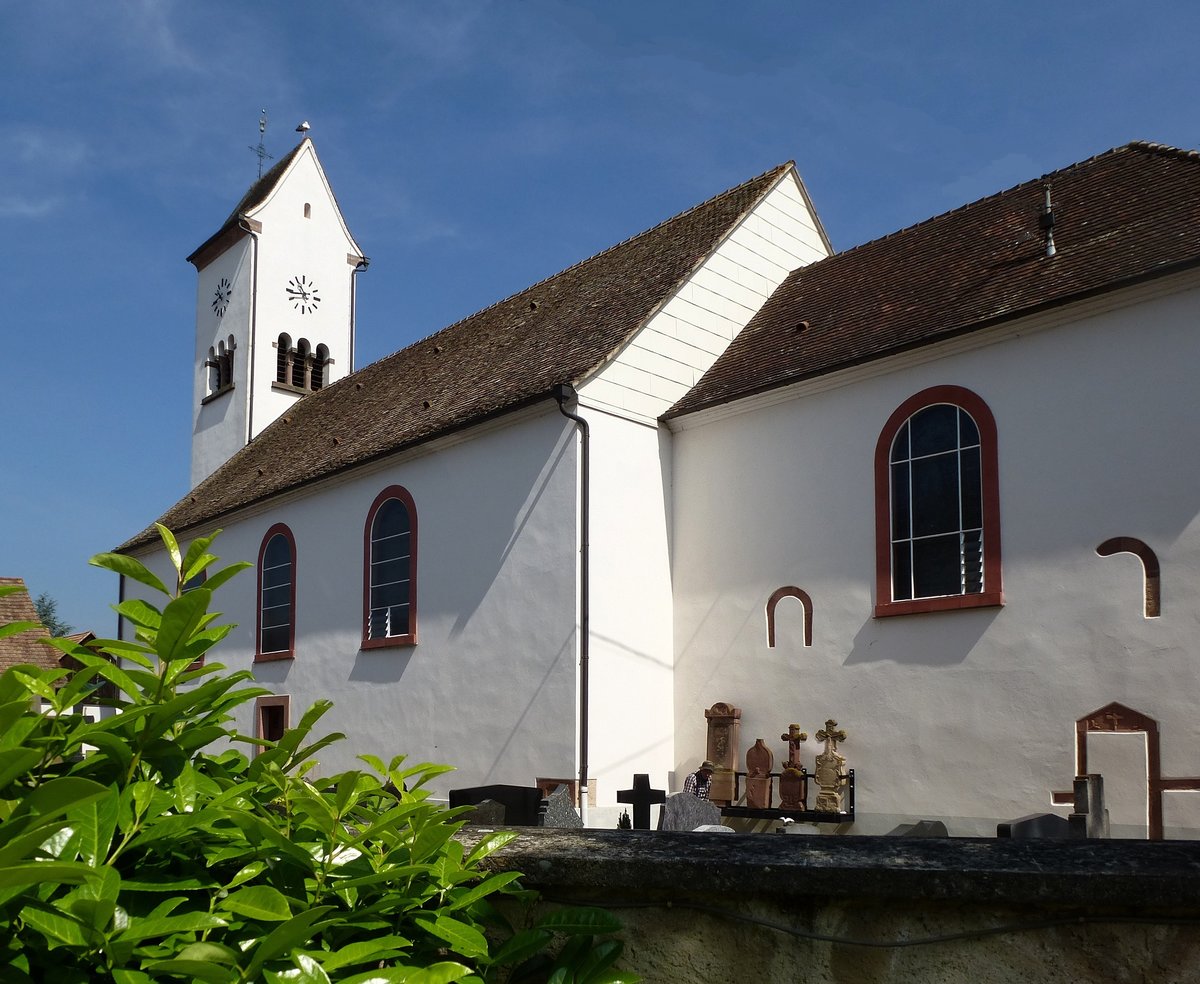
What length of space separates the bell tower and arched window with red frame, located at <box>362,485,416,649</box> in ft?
34.0

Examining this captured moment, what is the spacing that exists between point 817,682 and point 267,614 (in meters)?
11.9

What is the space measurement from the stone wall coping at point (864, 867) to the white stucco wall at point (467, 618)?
12.0 m

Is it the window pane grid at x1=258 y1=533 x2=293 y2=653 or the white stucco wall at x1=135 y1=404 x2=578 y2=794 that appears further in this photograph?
the window pane grid at x1=258 y1=533 x2=293 y2=653

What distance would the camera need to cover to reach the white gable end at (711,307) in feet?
52.3

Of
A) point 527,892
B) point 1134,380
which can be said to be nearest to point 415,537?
point 1134,380

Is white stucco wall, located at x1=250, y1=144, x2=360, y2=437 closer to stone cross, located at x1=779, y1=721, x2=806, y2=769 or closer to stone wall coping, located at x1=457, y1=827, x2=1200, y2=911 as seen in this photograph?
stone cross, located at x1=779, y1=721, x2=806, y2=769

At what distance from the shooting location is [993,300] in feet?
42.9

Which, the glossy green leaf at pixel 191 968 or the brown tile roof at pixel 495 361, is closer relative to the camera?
the glossy green leaf at pixel 191 968

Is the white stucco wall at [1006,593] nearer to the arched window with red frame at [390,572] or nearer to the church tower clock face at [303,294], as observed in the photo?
the arched window with red frame at [390,572]

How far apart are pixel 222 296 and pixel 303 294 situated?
7.40 feet

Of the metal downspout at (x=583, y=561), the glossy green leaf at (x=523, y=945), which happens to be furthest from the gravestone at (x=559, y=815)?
the glossy green leaf at (x=523, y=945)

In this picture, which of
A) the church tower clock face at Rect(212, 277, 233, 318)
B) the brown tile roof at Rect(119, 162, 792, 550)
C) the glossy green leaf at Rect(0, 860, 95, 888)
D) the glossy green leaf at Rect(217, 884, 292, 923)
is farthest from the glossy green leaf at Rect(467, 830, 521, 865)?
the church tower clock face at Rect(212, 277, 233, 318)

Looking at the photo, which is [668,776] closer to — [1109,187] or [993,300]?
[993,300]

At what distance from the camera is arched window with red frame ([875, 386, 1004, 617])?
40.9 ft
